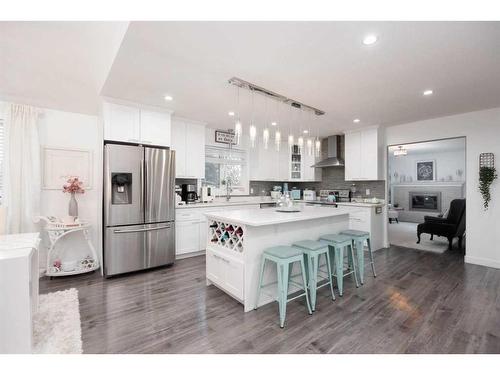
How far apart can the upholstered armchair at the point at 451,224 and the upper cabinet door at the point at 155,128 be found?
557 cm

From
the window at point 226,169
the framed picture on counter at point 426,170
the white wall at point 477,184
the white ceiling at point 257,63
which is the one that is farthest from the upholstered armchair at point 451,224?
the window at point 226,169

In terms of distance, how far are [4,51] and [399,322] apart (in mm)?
4448

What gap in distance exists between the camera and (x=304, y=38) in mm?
1900

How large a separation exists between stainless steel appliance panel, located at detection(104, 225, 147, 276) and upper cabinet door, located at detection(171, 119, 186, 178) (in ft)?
4.22

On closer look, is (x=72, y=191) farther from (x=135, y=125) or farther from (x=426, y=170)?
(x=426, y=170)

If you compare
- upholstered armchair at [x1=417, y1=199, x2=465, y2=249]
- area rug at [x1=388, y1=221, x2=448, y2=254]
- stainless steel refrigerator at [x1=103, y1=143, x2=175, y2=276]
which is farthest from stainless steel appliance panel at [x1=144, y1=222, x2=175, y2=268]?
upholstered armchair at [x1=417, y1=199, x2=465, y2=249]

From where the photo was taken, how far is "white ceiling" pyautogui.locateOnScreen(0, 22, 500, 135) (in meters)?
1.83

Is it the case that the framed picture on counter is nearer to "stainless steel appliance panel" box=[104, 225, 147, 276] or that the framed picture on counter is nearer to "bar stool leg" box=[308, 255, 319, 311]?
"bar stool leg" box=[308, 255, 319, 311]

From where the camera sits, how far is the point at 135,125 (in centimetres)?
345

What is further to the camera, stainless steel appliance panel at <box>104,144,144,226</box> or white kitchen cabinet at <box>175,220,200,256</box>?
white kitchen cabinet at <box>175,220,200,256</box>

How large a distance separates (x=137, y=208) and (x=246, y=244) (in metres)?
1.88

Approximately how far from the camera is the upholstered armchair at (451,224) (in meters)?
4.66

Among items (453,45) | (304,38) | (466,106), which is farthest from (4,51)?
(466,106)
